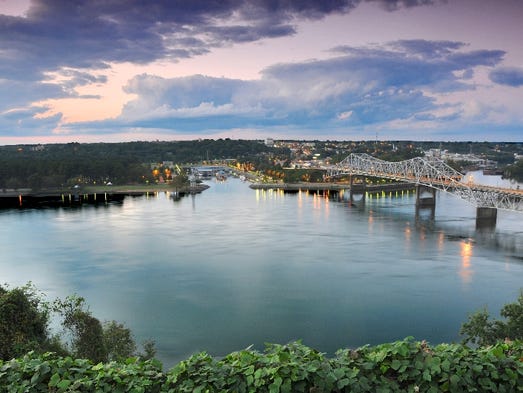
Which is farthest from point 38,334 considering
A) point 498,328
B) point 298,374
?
point 498,328

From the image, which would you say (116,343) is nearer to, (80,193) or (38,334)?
(38,334)

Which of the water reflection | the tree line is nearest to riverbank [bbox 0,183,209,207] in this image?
the water reflection

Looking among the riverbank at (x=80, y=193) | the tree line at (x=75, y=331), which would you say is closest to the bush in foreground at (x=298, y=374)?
the tree line at (x=75, y=331)

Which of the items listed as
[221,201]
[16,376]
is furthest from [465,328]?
[221,201]

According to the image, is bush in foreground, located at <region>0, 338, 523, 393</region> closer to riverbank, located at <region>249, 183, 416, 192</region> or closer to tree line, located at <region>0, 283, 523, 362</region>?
tree line, located at <region>0, 283, 523, 362</region>

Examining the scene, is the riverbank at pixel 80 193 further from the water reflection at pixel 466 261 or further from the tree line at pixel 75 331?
the tree line at pixel 75 331

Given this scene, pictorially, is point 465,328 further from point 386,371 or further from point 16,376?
point 16,376
